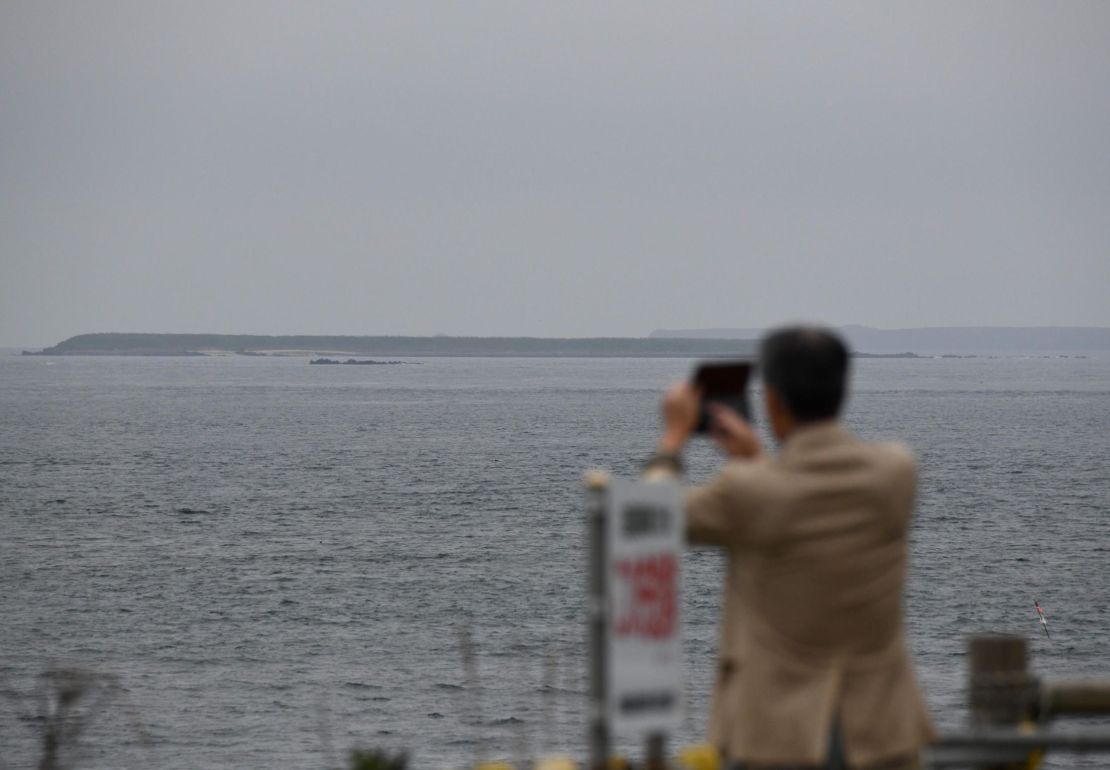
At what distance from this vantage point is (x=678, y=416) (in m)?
3.86

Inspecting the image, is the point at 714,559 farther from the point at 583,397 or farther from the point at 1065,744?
the point at 583,397

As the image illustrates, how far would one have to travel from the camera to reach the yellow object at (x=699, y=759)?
421 cm

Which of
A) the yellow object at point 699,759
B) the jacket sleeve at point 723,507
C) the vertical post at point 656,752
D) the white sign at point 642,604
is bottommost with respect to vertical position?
the yellow object at point 699,759

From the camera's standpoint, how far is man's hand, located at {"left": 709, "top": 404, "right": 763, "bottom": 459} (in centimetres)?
392

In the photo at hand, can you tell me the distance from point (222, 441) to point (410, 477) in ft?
121

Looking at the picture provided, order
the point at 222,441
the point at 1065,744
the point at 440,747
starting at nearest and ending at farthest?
the point at 1065,744 → the point at 440,747 → the point at 222,441

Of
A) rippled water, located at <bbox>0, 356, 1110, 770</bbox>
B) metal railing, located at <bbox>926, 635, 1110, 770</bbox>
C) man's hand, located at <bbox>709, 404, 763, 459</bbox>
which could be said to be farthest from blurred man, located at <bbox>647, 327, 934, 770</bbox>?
metal railing, located at <bbox>926, 635, 1110, 770</bbox>

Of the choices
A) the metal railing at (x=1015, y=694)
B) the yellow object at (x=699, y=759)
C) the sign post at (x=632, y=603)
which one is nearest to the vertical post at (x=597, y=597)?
the sign post at (x=632, y=603)

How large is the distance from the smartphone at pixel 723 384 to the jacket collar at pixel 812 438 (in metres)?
Result: 0.29

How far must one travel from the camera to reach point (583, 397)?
184 metres

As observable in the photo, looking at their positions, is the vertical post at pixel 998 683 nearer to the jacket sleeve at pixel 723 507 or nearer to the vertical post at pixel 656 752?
the vertical post at pixel 656 752

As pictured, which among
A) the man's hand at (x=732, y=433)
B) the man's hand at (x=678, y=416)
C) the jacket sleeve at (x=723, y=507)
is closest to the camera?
the jacket sleeve at (x=723, y=507)

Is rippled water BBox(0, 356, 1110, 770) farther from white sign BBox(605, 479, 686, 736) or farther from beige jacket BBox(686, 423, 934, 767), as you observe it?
beige jacket BBox(686, 423, 934, 767)

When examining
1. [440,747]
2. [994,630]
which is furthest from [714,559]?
[440,747]
